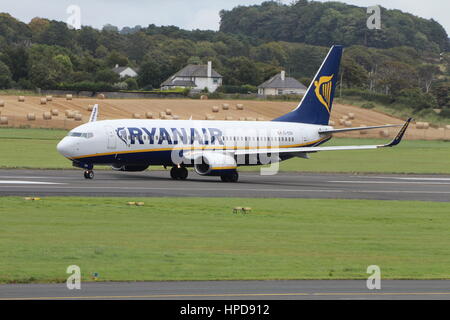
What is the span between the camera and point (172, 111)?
418 feet

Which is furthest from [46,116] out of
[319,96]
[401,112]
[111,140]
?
Result: [401,112]

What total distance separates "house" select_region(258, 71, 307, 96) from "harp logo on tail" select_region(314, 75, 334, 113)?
11753cm

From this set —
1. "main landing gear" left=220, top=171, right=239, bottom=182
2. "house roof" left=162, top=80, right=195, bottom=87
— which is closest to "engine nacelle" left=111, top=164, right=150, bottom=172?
"main landing gear" left=220, top=171, right=239, bottom=182

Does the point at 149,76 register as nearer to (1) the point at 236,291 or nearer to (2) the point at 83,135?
(2) the point at 83,135

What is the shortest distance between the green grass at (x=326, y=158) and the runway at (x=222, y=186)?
7.70 meters

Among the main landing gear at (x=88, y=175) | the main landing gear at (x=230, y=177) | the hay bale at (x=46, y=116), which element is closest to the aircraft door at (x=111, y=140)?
the main landing gear at (x=88, y=175)

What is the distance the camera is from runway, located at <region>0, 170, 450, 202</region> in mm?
49438

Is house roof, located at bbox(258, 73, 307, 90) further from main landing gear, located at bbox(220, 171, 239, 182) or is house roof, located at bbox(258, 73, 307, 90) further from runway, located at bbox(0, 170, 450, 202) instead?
main landing gear, located at bbox(220, 171, 239, 182)

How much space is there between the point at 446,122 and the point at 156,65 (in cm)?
7279

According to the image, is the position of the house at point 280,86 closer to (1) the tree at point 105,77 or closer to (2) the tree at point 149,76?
(2) the tree at point 149,76

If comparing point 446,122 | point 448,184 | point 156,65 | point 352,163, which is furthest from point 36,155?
point 156,65

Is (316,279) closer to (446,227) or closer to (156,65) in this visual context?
(446,227)

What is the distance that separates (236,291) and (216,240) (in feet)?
31.1
